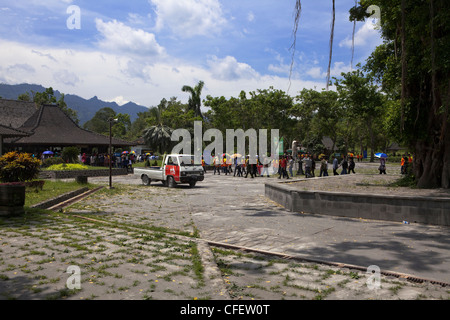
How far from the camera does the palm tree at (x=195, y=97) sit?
50969mm

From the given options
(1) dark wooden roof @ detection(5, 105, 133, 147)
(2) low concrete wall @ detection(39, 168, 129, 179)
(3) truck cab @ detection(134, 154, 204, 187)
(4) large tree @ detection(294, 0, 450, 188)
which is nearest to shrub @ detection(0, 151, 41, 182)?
(3) truck cab @ detection(134, 154, 204, 187)

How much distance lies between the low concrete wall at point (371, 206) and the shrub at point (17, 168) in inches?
432

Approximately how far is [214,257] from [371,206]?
5.58 metres

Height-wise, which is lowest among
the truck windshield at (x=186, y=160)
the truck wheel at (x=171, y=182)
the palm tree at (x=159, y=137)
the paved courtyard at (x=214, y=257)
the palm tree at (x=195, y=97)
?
the paved courtyard at (x=214, y=257)

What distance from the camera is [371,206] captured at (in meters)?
9.63

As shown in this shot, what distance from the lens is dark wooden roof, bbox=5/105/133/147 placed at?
36406mm

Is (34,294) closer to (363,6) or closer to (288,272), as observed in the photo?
(288,272)

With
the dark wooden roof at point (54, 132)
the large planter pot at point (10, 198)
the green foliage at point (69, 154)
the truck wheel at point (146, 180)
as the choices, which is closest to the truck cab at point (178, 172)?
the truck wheel at point (146, 180)

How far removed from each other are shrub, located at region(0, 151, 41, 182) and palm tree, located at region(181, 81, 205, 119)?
121ft

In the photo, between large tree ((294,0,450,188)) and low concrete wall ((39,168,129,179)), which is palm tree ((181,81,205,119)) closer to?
low concrete wall ((39,168,129,179))

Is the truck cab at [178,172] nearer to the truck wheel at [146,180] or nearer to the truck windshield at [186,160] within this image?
the truck windshield at [186,160]

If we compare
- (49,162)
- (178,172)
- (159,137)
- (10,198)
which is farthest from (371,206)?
(159,137)

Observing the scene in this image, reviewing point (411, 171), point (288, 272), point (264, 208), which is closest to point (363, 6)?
point (411, 171)

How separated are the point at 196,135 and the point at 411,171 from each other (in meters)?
37.1
